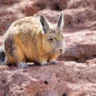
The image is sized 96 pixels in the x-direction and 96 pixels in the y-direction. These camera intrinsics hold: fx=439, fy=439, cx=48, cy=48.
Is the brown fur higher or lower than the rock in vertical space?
higher

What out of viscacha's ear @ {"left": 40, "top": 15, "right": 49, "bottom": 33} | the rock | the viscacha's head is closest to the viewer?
the rock

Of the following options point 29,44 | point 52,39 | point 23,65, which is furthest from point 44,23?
point 23,65

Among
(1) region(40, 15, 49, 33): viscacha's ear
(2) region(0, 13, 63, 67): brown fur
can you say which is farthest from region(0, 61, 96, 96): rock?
(1) region(40, 15, 49, 33): viscacha's ear

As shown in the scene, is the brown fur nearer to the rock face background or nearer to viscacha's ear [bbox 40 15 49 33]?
viscacha's ear [bbox 40 15 49 33]

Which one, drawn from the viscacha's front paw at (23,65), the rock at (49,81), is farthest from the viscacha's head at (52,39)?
the viscacha's front paw at (23,65)

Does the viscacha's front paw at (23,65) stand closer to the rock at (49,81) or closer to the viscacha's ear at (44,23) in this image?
the rock at (49,81)
